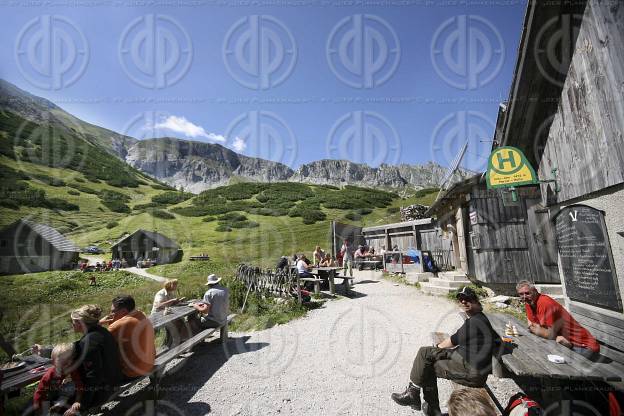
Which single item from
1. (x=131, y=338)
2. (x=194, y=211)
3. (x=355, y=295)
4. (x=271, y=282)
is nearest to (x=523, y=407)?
(x=131, y=338)

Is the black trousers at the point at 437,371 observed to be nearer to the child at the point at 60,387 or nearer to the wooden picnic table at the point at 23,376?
the child at the point at 60,387

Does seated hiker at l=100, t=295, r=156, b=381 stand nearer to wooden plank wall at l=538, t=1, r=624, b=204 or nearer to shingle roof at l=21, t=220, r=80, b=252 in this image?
wooden plank wall at l=538, t=1, r=624, b=204

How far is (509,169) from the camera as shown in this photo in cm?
549

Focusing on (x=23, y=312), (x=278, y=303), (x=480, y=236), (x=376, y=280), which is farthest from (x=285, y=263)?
(x=23, y=312)

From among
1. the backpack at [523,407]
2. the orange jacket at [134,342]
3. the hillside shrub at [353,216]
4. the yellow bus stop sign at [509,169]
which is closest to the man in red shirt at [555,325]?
the backpack at [523,407]

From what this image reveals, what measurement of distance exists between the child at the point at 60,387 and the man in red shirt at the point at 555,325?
5.42 m

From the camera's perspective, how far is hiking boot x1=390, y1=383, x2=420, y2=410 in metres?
3.61

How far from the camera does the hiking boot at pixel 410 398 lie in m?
3.61

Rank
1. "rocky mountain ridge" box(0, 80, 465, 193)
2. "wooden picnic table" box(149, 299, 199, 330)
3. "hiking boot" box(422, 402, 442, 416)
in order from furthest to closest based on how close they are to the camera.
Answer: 1. "rocky mountain ridge" box(0, 80, 465, 193)
2. "wooden picnic table" box(149, 299, 199, 330)
3. "hiking boot" box(422, 402, 442, 416)

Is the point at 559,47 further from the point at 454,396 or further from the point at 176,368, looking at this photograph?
the point at 176,368

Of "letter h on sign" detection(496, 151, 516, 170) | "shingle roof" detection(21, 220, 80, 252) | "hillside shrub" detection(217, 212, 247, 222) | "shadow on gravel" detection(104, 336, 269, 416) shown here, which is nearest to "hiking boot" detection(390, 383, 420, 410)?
"shadow on gravel" detection(104, 336, 269, 416)

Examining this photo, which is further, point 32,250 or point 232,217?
point 232,217

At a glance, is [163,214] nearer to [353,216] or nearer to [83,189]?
[353,216]

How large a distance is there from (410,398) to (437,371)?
62cm
